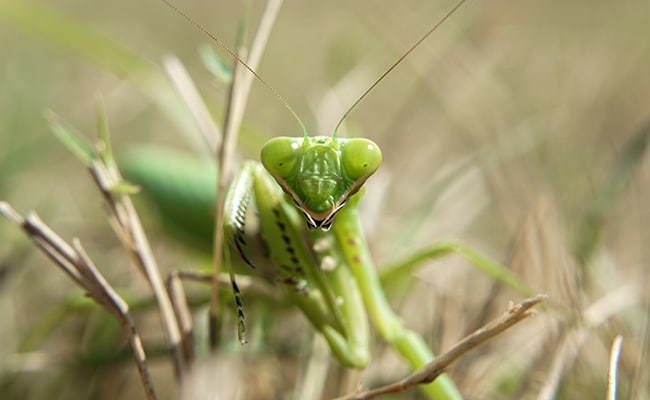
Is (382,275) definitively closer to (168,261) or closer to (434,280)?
(434,280)

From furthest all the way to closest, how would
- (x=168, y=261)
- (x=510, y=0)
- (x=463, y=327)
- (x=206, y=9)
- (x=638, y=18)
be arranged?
1. (x=206, y=9)
2. (x=638, y=18)
3. (x=510, y=0)
4. (x=168, y=261)
5. (x=463, y=327)

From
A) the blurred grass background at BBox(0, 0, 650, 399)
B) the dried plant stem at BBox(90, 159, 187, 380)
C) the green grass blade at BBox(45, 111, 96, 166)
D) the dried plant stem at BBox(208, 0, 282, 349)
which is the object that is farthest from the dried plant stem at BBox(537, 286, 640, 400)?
the green grass blade at BBox(45, 111, 96, 166)

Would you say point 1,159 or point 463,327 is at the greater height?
point 1,159

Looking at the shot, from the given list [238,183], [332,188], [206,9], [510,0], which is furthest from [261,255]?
[206,9]

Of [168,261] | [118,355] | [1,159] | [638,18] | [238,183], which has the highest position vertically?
[638,18]

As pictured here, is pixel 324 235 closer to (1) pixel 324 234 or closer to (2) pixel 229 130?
(1) pixel 324 234

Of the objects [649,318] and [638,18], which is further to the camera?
[638,18]

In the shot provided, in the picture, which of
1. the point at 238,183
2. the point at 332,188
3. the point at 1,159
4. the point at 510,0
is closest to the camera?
the point at 332,188
